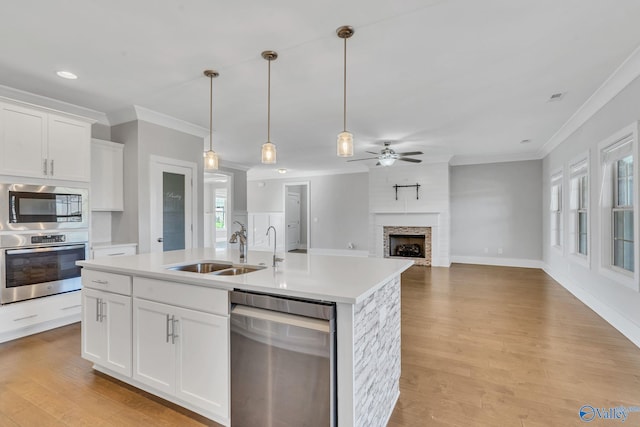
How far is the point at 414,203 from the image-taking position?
299 inches

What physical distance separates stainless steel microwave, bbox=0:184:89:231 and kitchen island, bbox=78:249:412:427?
1.36m

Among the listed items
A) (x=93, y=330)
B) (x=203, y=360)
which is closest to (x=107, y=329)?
(x=93, y=330)

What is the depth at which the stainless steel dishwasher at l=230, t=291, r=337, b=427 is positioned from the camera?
4.83ft

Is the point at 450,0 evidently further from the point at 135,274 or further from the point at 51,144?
the point at 51,144

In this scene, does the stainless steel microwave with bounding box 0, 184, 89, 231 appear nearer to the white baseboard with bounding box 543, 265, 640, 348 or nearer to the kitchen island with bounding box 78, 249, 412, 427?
the kitchen island with bounding box 78, 249, 412, 427

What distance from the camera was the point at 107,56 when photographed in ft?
8.89

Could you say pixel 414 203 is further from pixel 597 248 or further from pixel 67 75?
pixel 67 75

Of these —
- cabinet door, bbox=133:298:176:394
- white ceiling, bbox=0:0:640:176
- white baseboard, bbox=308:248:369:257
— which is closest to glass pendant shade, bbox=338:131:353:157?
white ceiling, bbox=0:0:640:176

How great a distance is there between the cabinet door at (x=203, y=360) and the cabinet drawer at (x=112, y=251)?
2488mm

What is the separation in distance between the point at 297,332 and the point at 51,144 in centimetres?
357

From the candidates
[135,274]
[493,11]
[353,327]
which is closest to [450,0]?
[493,11]

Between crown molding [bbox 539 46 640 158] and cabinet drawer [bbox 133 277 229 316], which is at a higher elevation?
crown molding [bbox 539 46 640 158]

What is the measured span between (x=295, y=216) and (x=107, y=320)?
27.2 ft

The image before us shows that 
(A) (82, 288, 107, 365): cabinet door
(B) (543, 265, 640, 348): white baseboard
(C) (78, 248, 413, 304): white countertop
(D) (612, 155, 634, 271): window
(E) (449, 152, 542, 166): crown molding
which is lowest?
(B) (543, 265, 640, 348): white baseboard
